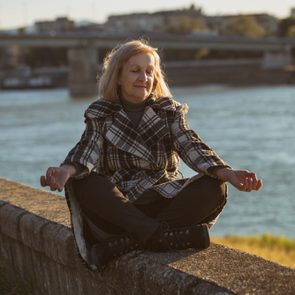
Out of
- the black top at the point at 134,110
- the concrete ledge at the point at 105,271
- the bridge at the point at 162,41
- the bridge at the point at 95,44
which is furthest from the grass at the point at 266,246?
the bridge at the point at 95,44

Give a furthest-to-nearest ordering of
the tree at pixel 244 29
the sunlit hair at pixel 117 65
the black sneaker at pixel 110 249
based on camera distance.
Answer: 1. the tree at pixel 244 29
2. the sunlit hair at pixel 117 65
3. the black sneaker at pixel 110 249

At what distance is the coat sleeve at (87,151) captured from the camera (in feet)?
7.67

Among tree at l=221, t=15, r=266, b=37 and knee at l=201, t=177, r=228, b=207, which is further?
tree at l=221, t=15, r=266, b=37

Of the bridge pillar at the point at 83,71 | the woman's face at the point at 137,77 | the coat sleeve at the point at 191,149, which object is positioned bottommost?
the bridge pillar at the point at 83,71

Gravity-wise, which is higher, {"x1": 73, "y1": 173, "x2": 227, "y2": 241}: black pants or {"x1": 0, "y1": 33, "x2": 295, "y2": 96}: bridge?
{"x1": 73, "y1": 173, "x2": 227, "y2": 241}: black pants

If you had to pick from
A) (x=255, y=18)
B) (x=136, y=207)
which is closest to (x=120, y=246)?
(x=136, y=207)

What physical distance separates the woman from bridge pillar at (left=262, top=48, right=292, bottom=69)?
4856cm

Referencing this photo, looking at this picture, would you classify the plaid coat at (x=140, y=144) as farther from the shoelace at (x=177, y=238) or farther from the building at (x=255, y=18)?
the building at (x=255, y=18)

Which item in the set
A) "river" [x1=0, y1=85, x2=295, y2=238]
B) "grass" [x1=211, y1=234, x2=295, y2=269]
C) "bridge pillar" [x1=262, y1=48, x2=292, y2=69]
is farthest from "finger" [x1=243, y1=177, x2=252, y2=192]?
"bridge pillar" [x1=262, y1=48, x2=292, y2=69]

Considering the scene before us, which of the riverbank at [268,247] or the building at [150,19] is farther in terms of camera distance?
the building at [150,19]

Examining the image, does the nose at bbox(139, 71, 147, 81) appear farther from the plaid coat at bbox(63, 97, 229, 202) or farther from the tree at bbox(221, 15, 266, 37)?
the tree at bbox(221, 15, 266, 37)

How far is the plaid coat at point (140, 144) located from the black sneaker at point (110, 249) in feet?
0.57

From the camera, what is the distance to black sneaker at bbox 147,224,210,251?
2.27 metres

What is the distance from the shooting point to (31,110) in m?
34.2
